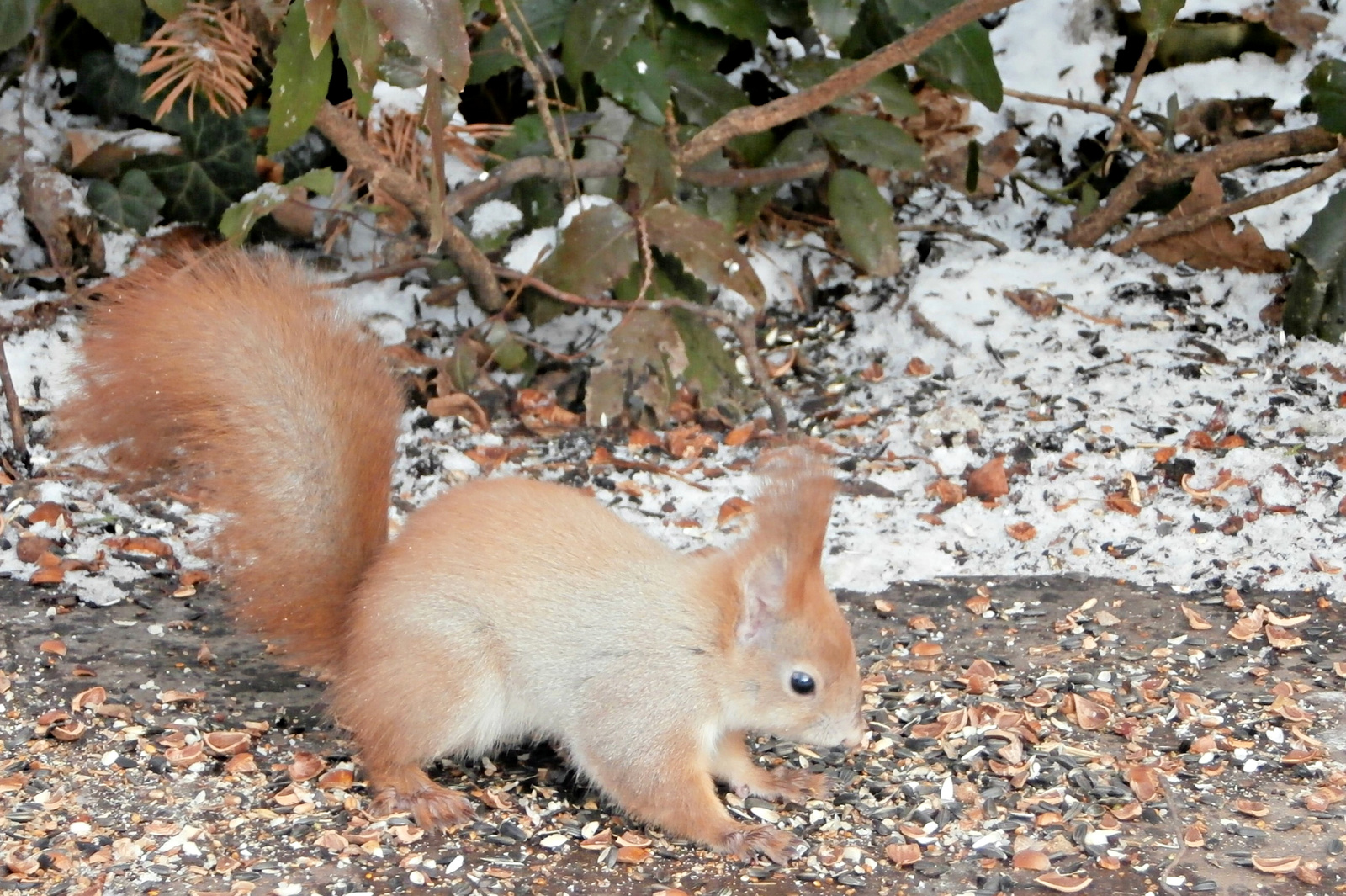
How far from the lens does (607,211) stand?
2.91 m

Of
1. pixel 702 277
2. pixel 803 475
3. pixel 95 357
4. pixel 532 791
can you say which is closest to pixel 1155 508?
pixel 702 277

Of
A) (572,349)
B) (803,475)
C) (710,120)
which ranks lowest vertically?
(572,349)

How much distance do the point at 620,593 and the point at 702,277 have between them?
1089 mm

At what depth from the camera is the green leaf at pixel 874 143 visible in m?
3.19

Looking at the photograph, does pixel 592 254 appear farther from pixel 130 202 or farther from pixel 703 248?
pixel 130 202

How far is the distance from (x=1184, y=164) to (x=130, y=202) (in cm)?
241

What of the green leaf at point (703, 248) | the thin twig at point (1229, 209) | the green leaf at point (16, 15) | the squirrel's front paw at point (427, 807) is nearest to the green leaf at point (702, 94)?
the green leaf at point (703, 248)

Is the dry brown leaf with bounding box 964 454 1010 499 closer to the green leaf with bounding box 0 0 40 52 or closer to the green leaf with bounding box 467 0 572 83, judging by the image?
the green leaf with bounding box 467 0 572 83

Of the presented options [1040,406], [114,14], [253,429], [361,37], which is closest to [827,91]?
[1040,406]

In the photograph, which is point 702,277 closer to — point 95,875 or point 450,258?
point 450,258

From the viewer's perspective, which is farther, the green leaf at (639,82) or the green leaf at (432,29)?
the green leaf at (639,82)

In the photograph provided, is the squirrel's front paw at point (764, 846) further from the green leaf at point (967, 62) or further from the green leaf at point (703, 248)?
the green leaf at point (967, 62)

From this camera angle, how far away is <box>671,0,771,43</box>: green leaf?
3057 millimetres

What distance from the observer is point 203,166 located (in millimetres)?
3189
